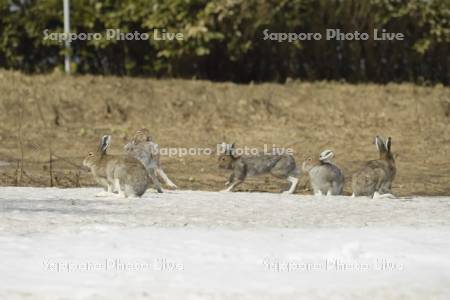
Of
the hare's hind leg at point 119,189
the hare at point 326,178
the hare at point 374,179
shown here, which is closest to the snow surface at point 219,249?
the hare's hind leg at point 119,189

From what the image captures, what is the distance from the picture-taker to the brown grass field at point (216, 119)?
72.4ft

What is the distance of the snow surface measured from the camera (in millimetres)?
10227

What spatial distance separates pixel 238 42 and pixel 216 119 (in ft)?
8.52

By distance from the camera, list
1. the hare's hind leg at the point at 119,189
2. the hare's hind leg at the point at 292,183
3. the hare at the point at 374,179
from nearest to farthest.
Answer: the hare's hind leg at the point at 119,189 → the hare at the point at 374,179 → the hare's hind leg at the point at 292,183

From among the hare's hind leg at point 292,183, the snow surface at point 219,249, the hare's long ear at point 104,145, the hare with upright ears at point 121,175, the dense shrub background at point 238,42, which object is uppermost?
the dense shrub background at point 238,42

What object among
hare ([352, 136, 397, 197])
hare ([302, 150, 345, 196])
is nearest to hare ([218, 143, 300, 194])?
hare ([302, 150, 345, 196])

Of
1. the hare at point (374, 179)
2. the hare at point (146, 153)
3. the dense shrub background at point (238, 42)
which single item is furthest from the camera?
the dense shrub background at point (238, 42)

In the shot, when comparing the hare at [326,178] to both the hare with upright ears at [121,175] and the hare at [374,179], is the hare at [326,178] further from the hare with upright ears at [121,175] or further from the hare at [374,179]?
the hare with upright ears at [121,175]

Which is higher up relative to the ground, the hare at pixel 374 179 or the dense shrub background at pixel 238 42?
the dense shrub background at pixel 238 42

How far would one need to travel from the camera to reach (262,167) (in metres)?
19.0

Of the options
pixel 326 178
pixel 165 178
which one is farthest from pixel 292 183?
pixel 165 178

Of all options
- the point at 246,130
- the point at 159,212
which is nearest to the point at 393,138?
the point at 246,130

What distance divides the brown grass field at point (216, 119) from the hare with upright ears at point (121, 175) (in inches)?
158

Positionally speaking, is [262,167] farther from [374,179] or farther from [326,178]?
[374,179]
